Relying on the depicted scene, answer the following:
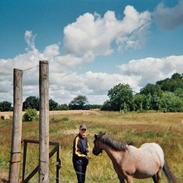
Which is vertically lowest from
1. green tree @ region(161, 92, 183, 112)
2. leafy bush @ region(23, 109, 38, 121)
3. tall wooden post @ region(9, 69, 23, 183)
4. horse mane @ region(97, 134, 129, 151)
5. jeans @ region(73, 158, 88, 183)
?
jeans @ region(73, 158, 88, 183)

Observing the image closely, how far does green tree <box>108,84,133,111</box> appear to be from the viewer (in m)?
126

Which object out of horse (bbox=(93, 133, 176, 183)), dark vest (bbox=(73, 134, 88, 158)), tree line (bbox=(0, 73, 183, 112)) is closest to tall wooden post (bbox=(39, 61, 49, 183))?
dark vest (bbox=(73, 134, 88, 158))

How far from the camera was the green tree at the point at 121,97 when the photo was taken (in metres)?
126

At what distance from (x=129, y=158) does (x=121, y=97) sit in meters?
117

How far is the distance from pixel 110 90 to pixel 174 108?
24.8m

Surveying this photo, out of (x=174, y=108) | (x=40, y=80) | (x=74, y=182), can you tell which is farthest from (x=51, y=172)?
(x=174, y=108)

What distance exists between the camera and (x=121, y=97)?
418 ft

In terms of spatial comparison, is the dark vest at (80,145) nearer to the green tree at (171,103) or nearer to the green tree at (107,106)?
the green tree at (171,103)

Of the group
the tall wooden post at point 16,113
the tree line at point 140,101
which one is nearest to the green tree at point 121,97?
the tree line at point 140,101

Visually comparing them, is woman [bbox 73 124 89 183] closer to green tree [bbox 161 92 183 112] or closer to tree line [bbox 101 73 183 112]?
tree line [bbox 101 73 183 112]

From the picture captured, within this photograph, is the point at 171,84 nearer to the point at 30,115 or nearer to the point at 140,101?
the point at 140,101

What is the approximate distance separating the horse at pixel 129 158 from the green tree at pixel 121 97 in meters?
112

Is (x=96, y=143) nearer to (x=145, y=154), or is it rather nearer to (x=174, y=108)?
(x=145, y=154)

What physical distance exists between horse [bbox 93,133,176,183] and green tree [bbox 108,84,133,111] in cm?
11215
